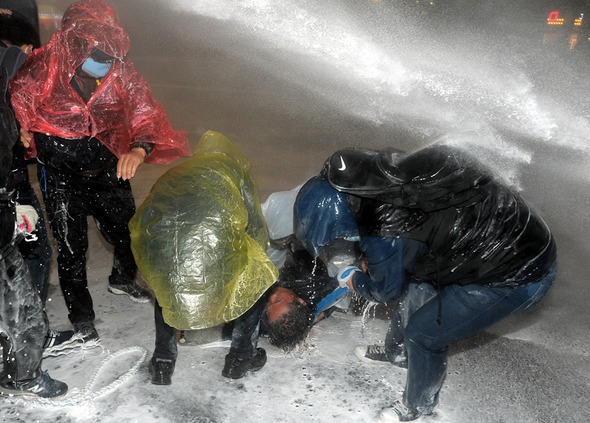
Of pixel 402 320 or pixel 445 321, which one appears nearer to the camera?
pixel 445 321

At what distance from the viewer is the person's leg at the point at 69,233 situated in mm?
2734

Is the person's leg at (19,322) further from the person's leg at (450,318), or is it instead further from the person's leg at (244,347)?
the person's leg at (450,318)

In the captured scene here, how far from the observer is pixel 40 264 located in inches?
112

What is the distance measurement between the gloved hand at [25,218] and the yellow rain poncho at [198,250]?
1.79 feet

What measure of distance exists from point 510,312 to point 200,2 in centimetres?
447

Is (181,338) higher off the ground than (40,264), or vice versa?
(40,264)

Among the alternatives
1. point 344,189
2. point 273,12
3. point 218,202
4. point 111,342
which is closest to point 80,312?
point 111,342

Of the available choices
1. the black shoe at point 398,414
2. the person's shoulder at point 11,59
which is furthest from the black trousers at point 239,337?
the person's shoulder at point 11,59

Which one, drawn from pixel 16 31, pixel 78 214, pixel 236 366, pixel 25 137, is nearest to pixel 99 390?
pixel 236 366

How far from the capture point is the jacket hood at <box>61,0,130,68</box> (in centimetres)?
252

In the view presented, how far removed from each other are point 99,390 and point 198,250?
1192 millimetres

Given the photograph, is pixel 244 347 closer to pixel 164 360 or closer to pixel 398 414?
pixel 164 360

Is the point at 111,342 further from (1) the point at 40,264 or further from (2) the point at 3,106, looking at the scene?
(2) the point at 3,106

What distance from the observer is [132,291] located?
3455 mm
